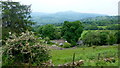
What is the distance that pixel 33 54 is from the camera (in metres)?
9.16

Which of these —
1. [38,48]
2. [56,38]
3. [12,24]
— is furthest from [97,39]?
[38,48]

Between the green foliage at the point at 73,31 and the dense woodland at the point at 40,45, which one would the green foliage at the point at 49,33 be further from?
the green foliage at the point at 73,31

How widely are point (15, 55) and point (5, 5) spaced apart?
18.3m

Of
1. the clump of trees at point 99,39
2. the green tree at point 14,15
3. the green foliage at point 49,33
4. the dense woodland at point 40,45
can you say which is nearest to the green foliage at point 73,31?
the dense woodland at point 40,45

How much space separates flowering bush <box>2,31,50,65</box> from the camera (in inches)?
365

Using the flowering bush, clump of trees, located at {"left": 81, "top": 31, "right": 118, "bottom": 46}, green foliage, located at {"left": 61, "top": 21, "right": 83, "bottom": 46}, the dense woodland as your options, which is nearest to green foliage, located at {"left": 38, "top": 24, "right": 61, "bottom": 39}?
the dense woodland

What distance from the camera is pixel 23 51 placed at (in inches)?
363

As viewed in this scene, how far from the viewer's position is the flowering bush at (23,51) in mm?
9280

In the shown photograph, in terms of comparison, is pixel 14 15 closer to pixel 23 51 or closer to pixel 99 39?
pixel 23 51

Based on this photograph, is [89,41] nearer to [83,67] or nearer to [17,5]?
[17,5]

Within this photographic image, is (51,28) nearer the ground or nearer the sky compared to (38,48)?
nearer the ground

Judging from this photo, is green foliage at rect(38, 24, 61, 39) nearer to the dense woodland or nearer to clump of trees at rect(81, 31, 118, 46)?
the dense woodland

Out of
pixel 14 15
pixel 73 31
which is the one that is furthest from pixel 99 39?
pixel 14 15

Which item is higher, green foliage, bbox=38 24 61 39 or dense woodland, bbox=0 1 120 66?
dense woodland, bbox=0 1 120 66
